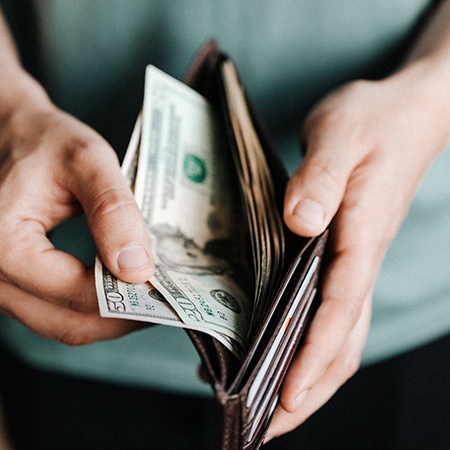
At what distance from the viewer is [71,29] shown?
0.86m

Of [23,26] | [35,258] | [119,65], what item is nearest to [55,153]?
[35,258]

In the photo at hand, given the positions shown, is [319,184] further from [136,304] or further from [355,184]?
[136,304]

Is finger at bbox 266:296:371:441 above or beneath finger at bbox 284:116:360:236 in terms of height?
beneath

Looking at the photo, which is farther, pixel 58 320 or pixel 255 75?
pixel 255 75

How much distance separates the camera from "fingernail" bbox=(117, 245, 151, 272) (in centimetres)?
55

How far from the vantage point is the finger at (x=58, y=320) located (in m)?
0.65

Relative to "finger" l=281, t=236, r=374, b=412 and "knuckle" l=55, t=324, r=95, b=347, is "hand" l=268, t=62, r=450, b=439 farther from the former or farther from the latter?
"knuckle" l=55, t=324, r=95, b=347

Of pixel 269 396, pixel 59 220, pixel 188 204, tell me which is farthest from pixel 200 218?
pixel 269 396

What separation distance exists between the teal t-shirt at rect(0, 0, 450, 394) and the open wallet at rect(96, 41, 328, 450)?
0.35 ft

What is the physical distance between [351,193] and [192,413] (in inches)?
20.6

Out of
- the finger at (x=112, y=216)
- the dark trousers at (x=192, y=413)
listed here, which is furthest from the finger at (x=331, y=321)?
the dark trousers at (x=192, y=413)

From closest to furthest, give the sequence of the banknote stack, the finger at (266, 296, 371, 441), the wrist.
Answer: the banknote stack → the finger at (266, 296, 371, 441) → the wrist

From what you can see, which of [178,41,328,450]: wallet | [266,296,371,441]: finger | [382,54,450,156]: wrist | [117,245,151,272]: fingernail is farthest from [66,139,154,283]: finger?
[382,54,450,156]: wrist

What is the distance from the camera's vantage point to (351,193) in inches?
26.1
